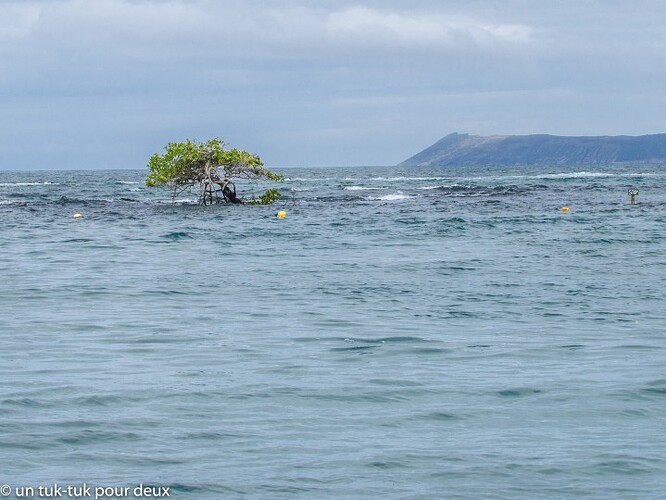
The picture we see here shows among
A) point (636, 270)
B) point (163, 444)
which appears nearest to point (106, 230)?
point (636, 270)

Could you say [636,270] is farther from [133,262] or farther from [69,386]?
[69,386]

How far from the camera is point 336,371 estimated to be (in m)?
14.2

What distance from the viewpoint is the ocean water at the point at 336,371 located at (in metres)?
9.96

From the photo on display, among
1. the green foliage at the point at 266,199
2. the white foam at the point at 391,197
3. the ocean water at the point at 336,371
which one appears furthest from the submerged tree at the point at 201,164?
the ocean water at the point at 336,371

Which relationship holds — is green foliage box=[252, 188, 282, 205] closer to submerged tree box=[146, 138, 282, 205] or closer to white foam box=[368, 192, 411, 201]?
submerged tree box=[146, 138, 282, 205]

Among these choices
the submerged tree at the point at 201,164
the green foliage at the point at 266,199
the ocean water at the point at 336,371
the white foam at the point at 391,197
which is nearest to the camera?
the ocean water at the point at 336,371

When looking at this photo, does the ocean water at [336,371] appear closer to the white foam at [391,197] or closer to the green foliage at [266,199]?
the green foliage at [266,199]

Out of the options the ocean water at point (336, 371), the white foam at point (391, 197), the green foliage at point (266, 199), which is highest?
the green foliage at point (266, 199)

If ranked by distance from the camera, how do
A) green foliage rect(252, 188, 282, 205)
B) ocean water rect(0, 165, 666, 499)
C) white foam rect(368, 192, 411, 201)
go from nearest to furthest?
ocean water rect(0, 165, 666, 499)
green foliage rect(252, 188, 282, 205)
white foam rect(368, 192, 411, 201)

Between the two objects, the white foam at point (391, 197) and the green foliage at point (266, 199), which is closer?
the green foliage at point (266, 199)

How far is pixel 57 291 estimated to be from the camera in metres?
22.6

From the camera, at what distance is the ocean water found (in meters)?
9.96

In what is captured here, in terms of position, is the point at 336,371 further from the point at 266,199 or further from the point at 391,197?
the point at 391,197

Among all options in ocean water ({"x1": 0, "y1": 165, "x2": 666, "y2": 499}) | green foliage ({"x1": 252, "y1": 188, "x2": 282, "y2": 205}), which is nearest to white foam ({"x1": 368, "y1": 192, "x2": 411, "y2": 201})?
green foliage ({"x1": 252, "y1": 188, "x2": 282, "y2": 205})
